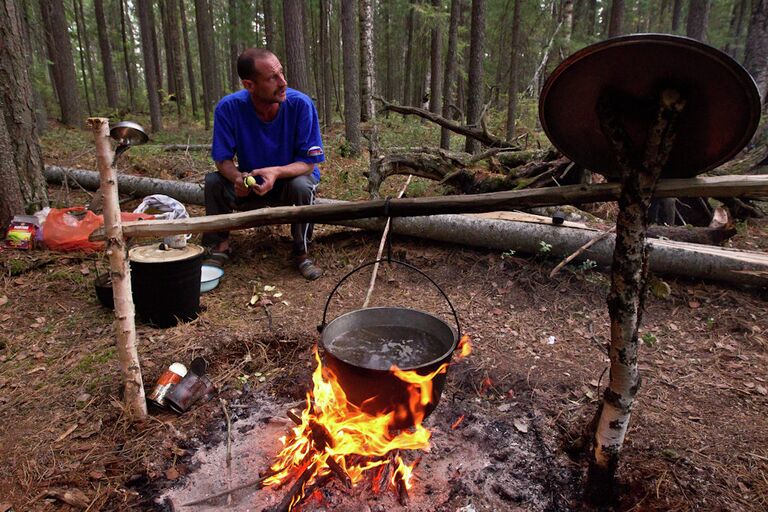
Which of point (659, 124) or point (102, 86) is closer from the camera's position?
point (659, 124)

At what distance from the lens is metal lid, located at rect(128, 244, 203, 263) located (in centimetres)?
336

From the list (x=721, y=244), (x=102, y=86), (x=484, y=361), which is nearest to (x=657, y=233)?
(x=721, y=244)

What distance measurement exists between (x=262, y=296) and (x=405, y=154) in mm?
3358

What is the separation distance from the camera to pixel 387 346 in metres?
2.40

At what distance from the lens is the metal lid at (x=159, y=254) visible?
336 centimetres

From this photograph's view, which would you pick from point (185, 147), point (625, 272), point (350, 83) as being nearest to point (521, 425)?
point (625, 272)

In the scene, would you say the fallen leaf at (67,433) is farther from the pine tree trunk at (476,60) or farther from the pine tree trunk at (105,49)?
the pine tree trunk at (105,49)

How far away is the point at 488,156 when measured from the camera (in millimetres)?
6605

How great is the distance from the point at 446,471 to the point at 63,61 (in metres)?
18.2

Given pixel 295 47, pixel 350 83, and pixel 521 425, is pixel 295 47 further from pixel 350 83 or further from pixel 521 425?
pixel 521 425

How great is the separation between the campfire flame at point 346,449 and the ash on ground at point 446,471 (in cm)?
6

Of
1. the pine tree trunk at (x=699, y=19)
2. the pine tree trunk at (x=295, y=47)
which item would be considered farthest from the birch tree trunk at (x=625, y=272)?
the pine tree trunk at (x=699, y=19)

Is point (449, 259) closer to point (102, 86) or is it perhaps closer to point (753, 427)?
point (753, 427)

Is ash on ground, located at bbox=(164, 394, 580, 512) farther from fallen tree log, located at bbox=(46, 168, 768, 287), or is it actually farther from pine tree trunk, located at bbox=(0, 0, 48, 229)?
pine tree trunk, located at bbox=(0, 0, 48, 229)
